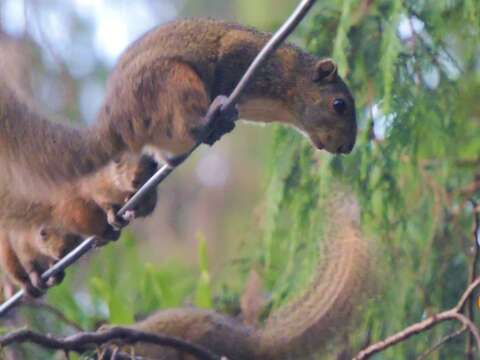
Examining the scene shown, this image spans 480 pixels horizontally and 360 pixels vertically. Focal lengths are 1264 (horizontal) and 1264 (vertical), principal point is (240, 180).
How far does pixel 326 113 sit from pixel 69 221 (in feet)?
2.80

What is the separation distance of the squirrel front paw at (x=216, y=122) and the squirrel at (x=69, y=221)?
0.19 meters

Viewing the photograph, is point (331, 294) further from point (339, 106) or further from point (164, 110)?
point (164, 110)

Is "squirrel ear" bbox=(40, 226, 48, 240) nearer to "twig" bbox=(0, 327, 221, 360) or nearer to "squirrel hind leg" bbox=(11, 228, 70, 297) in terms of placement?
"squirrel hind leg" bbox=(11, 228, 70, 297)

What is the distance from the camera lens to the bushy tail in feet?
11.6

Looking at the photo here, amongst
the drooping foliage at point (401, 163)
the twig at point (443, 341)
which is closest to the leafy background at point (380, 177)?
the drooping foliage at point (401, 163)

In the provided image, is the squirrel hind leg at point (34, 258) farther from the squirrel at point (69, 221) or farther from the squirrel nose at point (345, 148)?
the squirrel nose at point (345, 148)

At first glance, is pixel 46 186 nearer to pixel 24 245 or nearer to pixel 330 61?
pixel 24 245

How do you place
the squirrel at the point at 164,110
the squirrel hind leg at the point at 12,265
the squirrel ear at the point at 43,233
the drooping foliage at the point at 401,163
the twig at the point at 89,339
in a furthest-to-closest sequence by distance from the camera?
the drooping foliage at the point at 401,163 → the squirrel hind leg at the point at 12,265 → the squirrel ear at the point at 43,233 → the squirrel at the point at 164,110 → the twig at the point at 89,339

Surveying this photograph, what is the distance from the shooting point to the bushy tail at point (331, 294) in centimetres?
354

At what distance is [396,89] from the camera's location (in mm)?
3982

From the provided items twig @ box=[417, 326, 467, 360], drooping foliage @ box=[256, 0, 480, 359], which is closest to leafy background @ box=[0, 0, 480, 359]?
drooping foliage @ box=[256, 0, 480, 359]

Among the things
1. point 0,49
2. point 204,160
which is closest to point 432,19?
point 0,49

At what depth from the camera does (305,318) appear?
3.73 m

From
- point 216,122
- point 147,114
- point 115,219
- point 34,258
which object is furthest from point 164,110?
point 34,258
